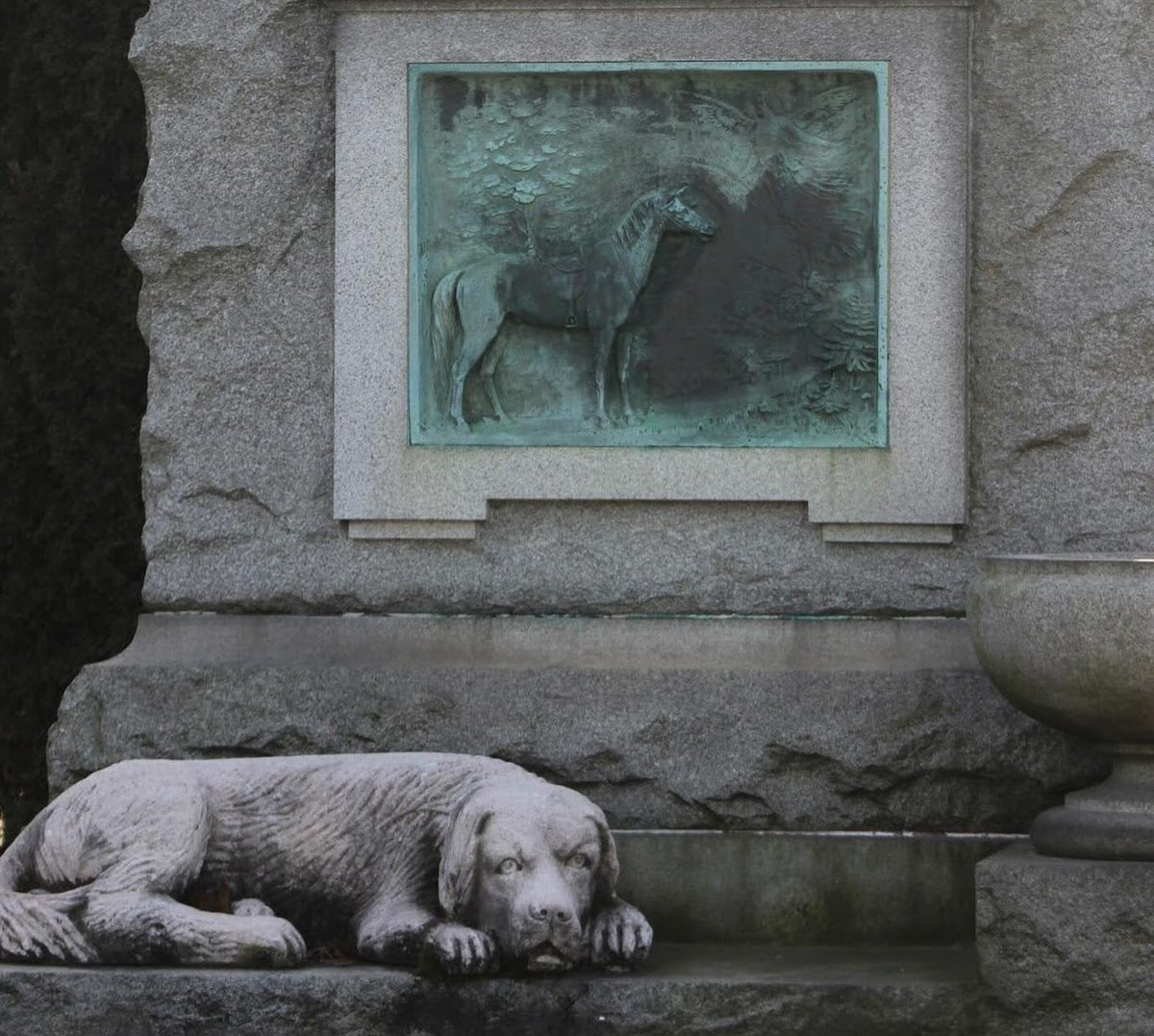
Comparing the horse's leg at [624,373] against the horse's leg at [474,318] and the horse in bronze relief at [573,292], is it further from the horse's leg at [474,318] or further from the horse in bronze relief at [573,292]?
the horse's leg at [474,318]

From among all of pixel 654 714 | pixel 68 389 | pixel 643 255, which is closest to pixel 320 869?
pixel 654 714

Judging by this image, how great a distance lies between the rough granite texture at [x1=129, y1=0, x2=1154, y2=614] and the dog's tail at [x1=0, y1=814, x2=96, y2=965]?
1.17 m

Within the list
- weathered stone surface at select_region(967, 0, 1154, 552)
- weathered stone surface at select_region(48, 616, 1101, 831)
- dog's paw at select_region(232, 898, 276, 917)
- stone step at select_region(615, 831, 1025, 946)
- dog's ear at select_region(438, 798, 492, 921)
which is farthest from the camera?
weathered stone surface at select_region(967, 0, 1154, 552)

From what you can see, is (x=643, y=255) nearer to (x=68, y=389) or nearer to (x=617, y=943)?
(x=617, y=943)

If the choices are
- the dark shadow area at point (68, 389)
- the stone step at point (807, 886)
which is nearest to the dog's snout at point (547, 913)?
the stone step at point (807, 886)

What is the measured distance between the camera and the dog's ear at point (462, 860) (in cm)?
507

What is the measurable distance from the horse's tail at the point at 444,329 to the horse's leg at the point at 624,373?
41 centimetres

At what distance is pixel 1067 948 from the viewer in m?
5.07

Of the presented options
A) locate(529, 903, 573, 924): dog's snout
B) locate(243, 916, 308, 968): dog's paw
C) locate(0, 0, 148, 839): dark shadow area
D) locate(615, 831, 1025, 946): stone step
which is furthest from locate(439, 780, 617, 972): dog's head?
locate(0, 0, 148, 839): dark shadow area

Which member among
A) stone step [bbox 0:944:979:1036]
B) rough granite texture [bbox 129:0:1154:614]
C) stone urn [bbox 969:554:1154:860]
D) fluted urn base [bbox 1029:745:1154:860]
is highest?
rough granite texture [bbox 129:0:1154:614]

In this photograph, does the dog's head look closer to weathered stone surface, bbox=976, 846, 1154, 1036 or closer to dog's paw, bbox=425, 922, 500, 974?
dog's paw, bbox=425, 922, 500, 974

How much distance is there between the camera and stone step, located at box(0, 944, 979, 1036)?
5023 millimetres

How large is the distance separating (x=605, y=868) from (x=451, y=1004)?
0.45 meters

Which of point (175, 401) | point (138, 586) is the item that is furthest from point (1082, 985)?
point (138, 586)
